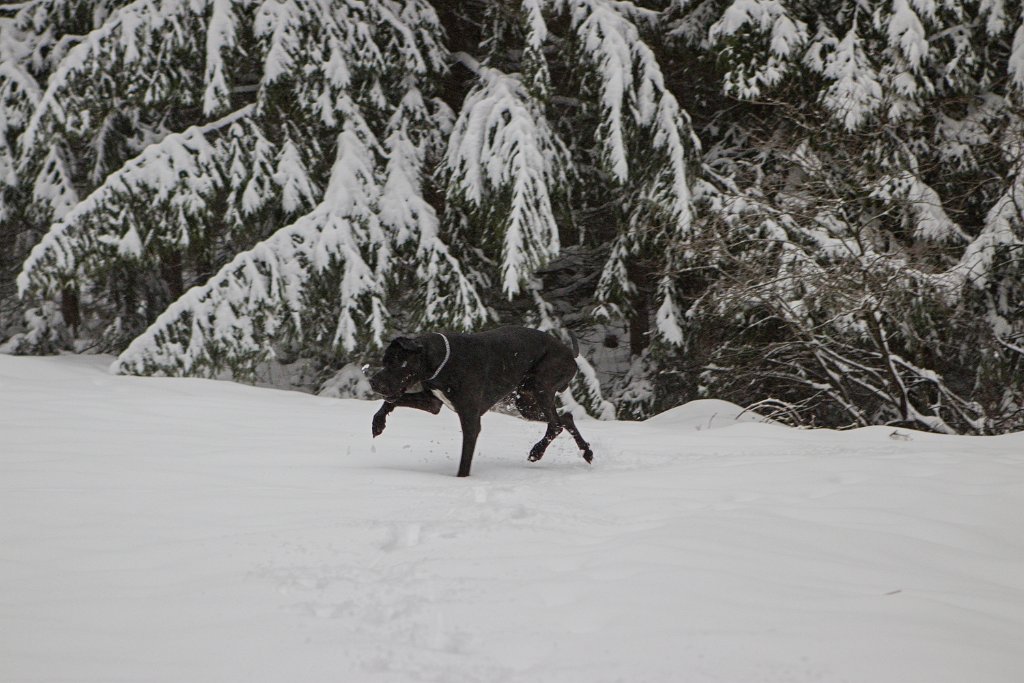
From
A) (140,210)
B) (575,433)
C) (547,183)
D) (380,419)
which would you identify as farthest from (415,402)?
(140,210)

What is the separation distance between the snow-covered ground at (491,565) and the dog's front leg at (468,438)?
0.12 m

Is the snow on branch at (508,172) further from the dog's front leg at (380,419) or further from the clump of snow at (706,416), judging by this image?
the dog's front leg at (380,419)

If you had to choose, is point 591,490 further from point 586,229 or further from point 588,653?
point 586,229

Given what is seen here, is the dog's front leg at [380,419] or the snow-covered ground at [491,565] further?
the dog's front leg at [380,419]

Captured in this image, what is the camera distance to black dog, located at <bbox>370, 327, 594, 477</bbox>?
4590mm

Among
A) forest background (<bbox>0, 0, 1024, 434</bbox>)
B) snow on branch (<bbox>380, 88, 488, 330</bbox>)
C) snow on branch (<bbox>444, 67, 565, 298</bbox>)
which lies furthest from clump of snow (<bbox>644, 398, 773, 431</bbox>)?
snow on branch (<bbox>380, 88, 488, 330</bbox>)

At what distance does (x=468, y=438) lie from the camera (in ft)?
15.3

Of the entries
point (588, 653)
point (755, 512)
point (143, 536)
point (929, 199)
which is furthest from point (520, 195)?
point (588, 653)

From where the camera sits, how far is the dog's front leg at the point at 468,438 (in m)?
4.60

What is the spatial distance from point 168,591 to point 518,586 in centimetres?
114

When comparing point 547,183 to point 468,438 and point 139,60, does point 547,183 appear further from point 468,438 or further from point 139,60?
point 468,438

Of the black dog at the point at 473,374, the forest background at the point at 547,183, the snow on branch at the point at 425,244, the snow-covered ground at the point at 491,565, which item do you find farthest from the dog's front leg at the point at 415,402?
the snow on branch at the point at 425,244

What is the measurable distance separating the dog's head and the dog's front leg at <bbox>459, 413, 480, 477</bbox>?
0.37m

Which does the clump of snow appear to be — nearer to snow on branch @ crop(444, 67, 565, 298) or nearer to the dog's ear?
snow on branch @ crop(444, 67, 565, 298)
